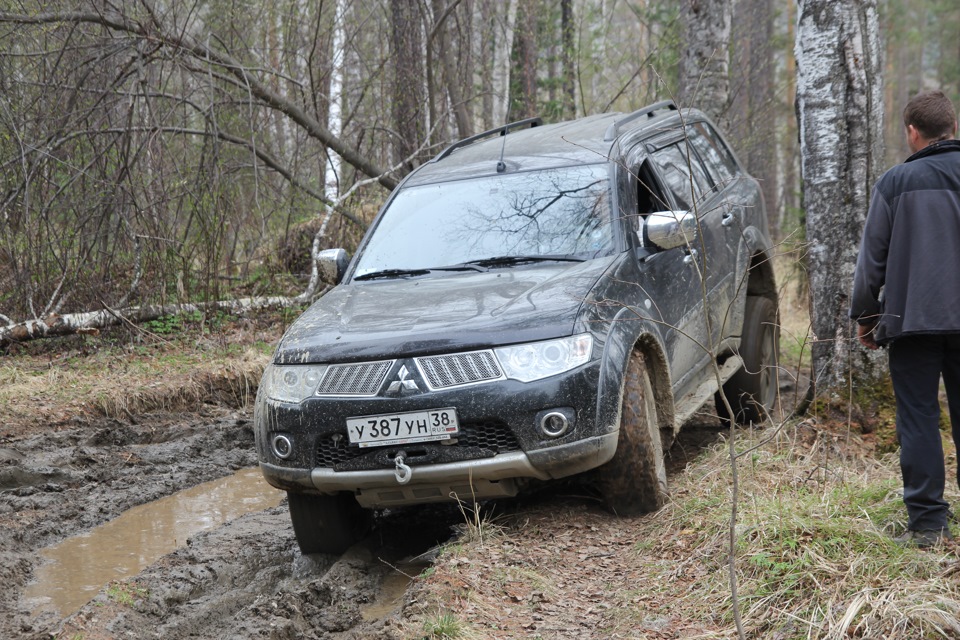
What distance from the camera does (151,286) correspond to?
10.3m

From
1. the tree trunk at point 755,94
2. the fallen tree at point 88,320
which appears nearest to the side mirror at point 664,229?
the fallen tree at point 88,320

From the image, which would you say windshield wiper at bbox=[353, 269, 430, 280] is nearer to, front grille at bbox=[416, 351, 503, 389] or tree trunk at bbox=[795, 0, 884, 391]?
front grille at bbox=[416, 351, 503, 389]

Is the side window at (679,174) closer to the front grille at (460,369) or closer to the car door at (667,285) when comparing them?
the car door at (667,285)

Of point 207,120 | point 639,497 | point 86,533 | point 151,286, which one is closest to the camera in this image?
point 639,497

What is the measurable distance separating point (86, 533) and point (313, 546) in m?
1.65

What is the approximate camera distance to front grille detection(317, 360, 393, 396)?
4328 millimetres

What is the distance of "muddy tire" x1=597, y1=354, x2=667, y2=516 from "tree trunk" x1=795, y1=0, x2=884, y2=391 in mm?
1634

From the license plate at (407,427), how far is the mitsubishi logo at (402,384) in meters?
0.11

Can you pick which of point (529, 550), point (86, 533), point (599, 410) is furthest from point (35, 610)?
point (599, 410)

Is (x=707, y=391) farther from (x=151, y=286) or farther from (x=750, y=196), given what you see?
(x=151, y=286)

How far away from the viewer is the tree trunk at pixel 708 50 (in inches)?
400

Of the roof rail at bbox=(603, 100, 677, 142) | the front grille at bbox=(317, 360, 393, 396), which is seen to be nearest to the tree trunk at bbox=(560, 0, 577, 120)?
the roof rail at bbox=(603, 100, 677, 142)


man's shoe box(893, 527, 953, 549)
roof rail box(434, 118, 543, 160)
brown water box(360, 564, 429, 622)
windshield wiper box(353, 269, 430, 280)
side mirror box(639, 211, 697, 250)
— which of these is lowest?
brown water box(360, 564, 429, 622)

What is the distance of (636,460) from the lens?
15.0 ft
